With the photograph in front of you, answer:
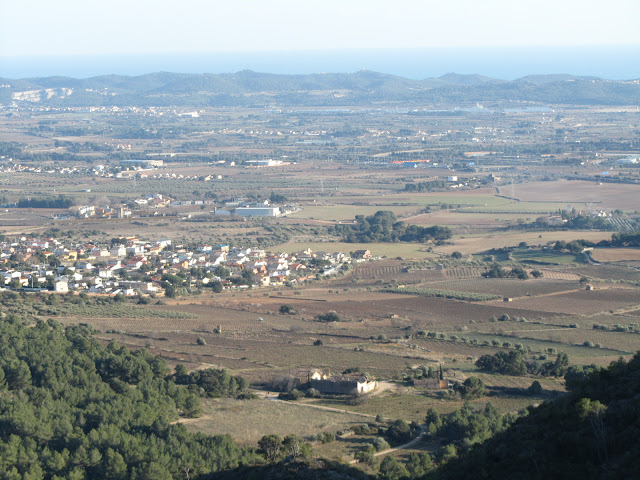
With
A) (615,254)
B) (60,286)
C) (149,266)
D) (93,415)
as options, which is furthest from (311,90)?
(93,415)

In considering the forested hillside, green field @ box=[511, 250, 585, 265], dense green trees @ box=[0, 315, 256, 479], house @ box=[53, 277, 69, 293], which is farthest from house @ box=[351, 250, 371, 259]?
the forested hillside

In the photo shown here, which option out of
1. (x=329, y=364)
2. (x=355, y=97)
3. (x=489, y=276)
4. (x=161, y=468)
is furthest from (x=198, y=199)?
(x=355, y=97)

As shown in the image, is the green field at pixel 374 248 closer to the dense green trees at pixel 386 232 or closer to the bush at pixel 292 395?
the dense green trees at pixel 386 232

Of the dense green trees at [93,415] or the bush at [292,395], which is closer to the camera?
the dense green trees at [93,415]

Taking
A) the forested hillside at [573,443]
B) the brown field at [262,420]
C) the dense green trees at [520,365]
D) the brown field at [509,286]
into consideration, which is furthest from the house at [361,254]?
the forested hillside at [573,443]

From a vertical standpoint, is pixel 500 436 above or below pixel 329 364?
above

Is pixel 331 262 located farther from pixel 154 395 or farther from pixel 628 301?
pixel 154 395

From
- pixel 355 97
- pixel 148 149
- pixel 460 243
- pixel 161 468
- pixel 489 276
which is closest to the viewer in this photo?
pixel 161 468
